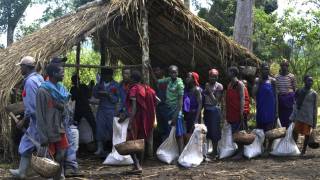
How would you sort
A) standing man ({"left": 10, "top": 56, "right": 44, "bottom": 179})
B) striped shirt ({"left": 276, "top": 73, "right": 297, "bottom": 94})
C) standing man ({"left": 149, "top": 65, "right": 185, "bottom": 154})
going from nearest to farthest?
standing man ({"left": 10, "top": 56, "right": 44, "bottom": 179}), standing man ({"left": 149, "top": 65, "right": 185, "bottom": 154}), striped shirt ({"left": 276, "top": 73, "right": 297, "bottom": 94})

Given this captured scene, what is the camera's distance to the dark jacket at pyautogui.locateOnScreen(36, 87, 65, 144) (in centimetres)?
586

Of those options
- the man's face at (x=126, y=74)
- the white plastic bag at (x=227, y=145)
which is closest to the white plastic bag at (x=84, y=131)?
the man's face at (x=126, y=74)

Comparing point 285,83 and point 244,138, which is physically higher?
point 285,83

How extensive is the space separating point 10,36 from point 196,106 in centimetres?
2733

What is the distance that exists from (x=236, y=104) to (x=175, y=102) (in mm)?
1082

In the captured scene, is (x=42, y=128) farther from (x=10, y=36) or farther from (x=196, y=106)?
(x=10, y=36)

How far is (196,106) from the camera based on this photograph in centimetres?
822

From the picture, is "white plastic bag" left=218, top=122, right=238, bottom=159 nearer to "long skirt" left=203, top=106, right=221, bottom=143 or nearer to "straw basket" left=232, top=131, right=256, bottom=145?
"long skirt" left=203, top=106, right=221, bottom=143

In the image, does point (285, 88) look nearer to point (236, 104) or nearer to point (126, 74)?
point (236, 104)

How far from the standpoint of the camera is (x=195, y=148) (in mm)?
7887

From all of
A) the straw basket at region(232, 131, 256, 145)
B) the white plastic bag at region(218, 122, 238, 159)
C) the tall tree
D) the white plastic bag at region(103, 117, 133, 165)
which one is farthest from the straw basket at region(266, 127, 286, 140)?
the tall tree

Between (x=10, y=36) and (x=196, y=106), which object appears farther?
(x=10, y=36)

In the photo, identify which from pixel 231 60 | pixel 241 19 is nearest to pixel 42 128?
pixel 231 60

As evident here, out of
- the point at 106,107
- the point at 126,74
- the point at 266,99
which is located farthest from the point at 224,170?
the point at 106,107
